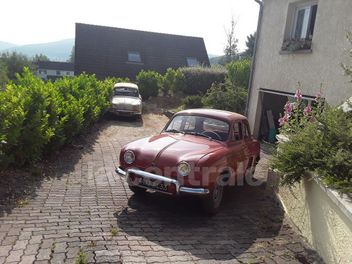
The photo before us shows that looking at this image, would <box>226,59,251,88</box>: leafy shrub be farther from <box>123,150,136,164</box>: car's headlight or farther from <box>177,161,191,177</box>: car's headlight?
<box>177,161,191,177</box>: car's headlight

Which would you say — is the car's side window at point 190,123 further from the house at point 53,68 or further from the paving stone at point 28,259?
the house at point 53,68

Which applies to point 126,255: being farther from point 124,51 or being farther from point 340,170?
point 124,51

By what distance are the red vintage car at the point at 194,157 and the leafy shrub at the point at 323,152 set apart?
0.95m

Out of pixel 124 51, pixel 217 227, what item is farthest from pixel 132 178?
pixel 124 51

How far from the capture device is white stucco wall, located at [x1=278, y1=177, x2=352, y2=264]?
3832 mm

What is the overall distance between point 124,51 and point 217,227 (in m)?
26.6

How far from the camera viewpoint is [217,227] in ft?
17.5

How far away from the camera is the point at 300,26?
10.7 metres

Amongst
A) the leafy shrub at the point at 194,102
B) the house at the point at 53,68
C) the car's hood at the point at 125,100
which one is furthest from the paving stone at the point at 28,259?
the house at the point at 53,68

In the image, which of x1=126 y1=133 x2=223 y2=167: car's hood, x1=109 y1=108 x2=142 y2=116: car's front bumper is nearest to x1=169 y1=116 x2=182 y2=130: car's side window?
x1=126 y1=133 x2=223 y2=167: car's hood

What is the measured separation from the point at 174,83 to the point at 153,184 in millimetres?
16693

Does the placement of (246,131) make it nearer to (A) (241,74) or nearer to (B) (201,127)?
(B) (201,127)

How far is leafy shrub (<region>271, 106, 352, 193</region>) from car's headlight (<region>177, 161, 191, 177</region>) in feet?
4.45

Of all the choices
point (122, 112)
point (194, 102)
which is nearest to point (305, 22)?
point (122, 112)
